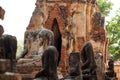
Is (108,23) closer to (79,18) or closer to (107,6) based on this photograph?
(107,6)

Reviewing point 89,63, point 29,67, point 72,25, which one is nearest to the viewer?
point 89,63

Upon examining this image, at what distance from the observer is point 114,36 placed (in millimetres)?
33875

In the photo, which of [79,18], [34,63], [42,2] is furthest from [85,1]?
[34,63]

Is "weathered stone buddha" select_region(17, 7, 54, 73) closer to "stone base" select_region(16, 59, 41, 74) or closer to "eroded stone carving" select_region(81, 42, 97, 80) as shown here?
"stone base" select_region(16, 59, 41, 74)

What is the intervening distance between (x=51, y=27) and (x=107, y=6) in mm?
14635

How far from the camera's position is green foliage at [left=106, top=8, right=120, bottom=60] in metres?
33.2

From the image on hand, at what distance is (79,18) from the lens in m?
22.3

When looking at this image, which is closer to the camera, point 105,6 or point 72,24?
point 72,24

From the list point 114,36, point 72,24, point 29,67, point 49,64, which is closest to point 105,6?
point 114,36

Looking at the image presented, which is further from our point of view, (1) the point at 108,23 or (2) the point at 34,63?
(1) the point at 108,23

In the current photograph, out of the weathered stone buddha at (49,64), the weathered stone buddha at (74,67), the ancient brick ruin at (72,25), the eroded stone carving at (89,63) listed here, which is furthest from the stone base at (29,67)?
the ancient brick ruin at (72,25)

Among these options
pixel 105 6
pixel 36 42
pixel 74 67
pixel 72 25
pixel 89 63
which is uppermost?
pixel 105 6

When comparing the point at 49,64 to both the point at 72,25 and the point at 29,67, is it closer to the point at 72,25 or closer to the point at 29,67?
the point at 29,67

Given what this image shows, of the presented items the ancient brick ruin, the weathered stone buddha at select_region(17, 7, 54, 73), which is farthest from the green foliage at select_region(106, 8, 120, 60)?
the weathered stone buddha at select_region(17, 7, 54, 73)
